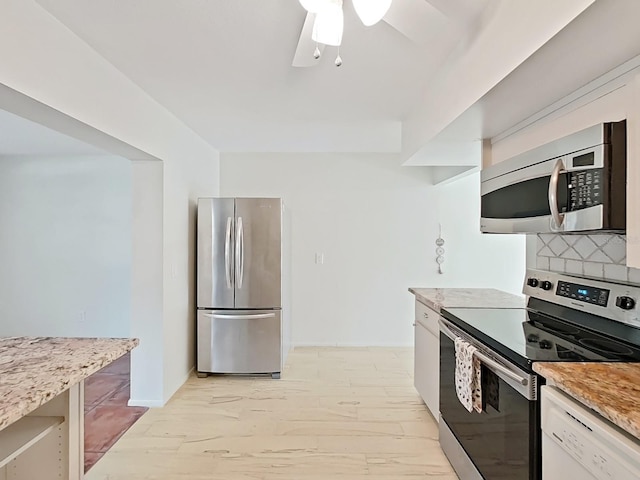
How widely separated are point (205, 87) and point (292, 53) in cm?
82

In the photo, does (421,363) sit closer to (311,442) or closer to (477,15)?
(311,442)

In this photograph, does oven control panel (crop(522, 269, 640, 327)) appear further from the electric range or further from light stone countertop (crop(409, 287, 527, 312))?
light stone countertop (crop(409, 287, 527, 312))

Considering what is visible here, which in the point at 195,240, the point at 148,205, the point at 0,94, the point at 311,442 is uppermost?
the point at 0,94

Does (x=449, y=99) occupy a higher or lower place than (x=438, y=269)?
higher

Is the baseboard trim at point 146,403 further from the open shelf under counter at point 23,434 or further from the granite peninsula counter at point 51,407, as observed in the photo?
the open shelf under counter at point 23,434

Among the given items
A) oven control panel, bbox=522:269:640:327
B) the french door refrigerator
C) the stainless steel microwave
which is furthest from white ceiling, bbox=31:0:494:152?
oven control panel, bbox=522:269:640:327

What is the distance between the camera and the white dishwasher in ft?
3.36

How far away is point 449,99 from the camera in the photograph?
2.40 m

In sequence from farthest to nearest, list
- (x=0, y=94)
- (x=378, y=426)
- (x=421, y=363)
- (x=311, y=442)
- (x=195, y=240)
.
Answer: (x=195, y=240), (x=421, y=363), (x=378, y=426), (x=311, y=442), (x=0, y=94)

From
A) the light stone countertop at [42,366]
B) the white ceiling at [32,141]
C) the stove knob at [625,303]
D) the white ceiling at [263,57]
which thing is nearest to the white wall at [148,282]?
the white ceiling at [263,57]

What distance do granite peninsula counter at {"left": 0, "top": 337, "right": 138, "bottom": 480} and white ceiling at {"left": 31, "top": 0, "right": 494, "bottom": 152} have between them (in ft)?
4.70

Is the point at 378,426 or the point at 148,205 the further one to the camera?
the point at 148,205

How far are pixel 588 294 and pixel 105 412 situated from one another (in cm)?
331

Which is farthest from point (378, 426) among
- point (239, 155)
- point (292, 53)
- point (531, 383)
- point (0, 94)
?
point (239, 155)
